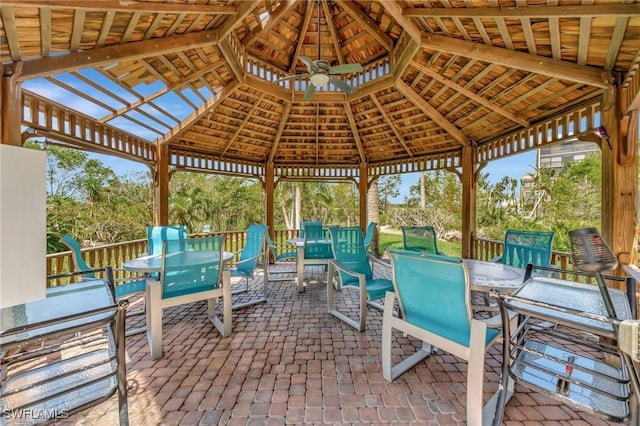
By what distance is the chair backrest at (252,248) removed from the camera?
13.8ft

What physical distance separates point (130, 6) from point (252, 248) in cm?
329

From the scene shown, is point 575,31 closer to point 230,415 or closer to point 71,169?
point 230,415

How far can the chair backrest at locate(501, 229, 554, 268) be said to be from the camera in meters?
3.27

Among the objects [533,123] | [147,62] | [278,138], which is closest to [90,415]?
[147,62]

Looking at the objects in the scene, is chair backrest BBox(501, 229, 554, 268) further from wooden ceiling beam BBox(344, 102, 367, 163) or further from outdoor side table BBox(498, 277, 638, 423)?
wooden ceiling beam BBox(344, 102, 367, 163)

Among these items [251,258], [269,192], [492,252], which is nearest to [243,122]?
[269,192]

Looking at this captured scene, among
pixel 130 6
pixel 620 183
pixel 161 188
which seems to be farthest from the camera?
pixel 161 188

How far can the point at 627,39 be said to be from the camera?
2.63 meters

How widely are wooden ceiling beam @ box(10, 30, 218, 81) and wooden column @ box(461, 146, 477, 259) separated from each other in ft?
18.1

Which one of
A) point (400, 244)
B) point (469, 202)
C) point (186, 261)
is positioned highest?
point (469, 202)

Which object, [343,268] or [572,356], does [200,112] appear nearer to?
[343,268]

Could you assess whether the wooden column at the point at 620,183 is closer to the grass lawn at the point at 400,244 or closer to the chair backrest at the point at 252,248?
the chair backrest at the point at 252,248

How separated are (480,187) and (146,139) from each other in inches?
538

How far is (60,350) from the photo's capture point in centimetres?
170
